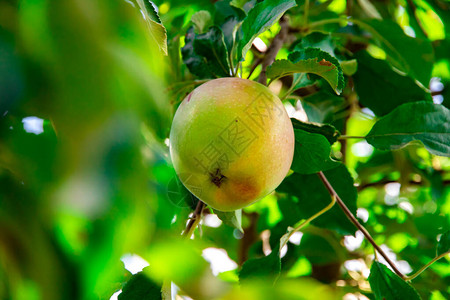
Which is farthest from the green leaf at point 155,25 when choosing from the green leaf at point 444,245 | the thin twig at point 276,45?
the green leaf at point 444,245

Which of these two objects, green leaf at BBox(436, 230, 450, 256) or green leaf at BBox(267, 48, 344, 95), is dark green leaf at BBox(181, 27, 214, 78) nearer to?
green leaf at BBox(267, 48, 344, 95)

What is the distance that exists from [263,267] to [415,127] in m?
0.39

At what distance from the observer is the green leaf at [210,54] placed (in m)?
0.82

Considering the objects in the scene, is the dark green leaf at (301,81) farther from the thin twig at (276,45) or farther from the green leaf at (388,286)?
the green leaf at (388,286)

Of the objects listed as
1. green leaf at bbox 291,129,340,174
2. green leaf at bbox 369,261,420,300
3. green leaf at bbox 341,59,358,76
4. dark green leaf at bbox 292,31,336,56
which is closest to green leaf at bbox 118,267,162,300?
green leaf at bbox 291,129,340,174

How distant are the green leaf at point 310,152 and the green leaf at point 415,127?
0.17 metres

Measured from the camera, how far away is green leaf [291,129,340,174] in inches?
29.2

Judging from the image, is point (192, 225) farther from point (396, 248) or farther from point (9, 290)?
point (396, 248)

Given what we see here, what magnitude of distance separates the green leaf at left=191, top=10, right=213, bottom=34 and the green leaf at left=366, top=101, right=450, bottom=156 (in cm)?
39

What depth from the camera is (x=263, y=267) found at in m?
0.82

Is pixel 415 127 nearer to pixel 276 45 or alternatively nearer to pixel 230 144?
pixel 276 45

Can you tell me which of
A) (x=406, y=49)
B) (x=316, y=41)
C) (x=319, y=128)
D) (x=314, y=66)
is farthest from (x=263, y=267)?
(x=406, y=49)

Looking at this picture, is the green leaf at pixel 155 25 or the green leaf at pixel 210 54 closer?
the green leaf at pixel 155 25

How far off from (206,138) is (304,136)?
0.22 m
